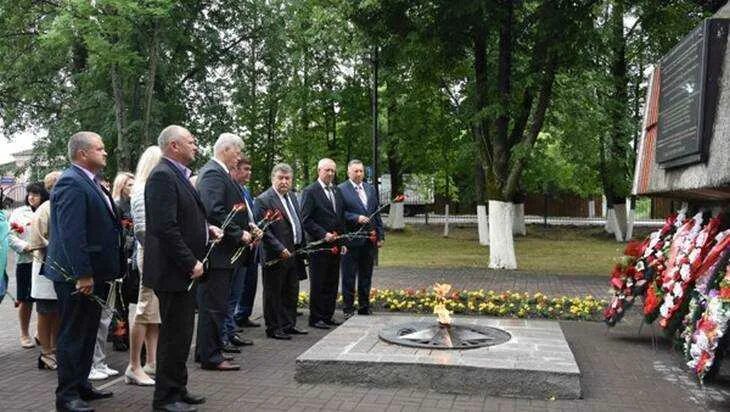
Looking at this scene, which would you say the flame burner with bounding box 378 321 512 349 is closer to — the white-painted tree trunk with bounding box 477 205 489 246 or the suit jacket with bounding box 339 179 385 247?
the suit jacket with bounding box 339 179 385 247

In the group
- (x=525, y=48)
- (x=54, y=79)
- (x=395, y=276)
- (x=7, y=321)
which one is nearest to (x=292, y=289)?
(x=7, y=321)

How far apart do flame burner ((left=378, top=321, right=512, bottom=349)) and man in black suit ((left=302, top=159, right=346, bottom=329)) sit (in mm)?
1675

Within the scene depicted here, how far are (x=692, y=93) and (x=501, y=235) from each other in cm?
937

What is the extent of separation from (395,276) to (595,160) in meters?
12.0

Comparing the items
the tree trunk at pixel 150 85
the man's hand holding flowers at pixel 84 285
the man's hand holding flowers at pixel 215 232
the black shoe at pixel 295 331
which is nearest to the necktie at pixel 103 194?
the man's hand holding flowers at pixel 84 285

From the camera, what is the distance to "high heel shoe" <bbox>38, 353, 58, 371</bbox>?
22.0 feet

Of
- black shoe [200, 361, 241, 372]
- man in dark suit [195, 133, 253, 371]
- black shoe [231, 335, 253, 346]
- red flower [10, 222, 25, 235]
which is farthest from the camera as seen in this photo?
black shoe [231, 335, 253, 346]

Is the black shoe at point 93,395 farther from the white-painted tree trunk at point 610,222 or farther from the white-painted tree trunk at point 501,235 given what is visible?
the white-painted tree trunk at point 610,222

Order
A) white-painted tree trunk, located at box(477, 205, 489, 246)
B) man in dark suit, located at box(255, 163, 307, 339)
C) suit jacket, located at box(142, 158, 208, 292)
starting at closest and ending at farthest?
suit jacket, located at box(142, 158, 208, 292), man in dark suit, located at box(255, 163, 307, 339), white-painted tree trunk, located at box(477, 205, 489, 246)

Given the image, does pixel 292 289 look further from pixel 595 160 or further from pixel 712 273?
pixel 595 160

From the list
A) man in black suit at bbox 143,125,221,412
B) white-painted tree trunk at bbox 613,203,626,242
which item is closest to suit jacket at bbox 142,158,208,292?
man in black suit at bbox 143,125,221,412

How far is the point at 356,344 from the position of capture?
265 inches

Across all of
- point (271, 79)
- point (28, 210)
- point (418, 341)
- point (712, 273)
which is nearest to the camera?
point (712, 273)

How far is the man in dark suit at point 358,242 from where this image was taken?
9289 millimetres
